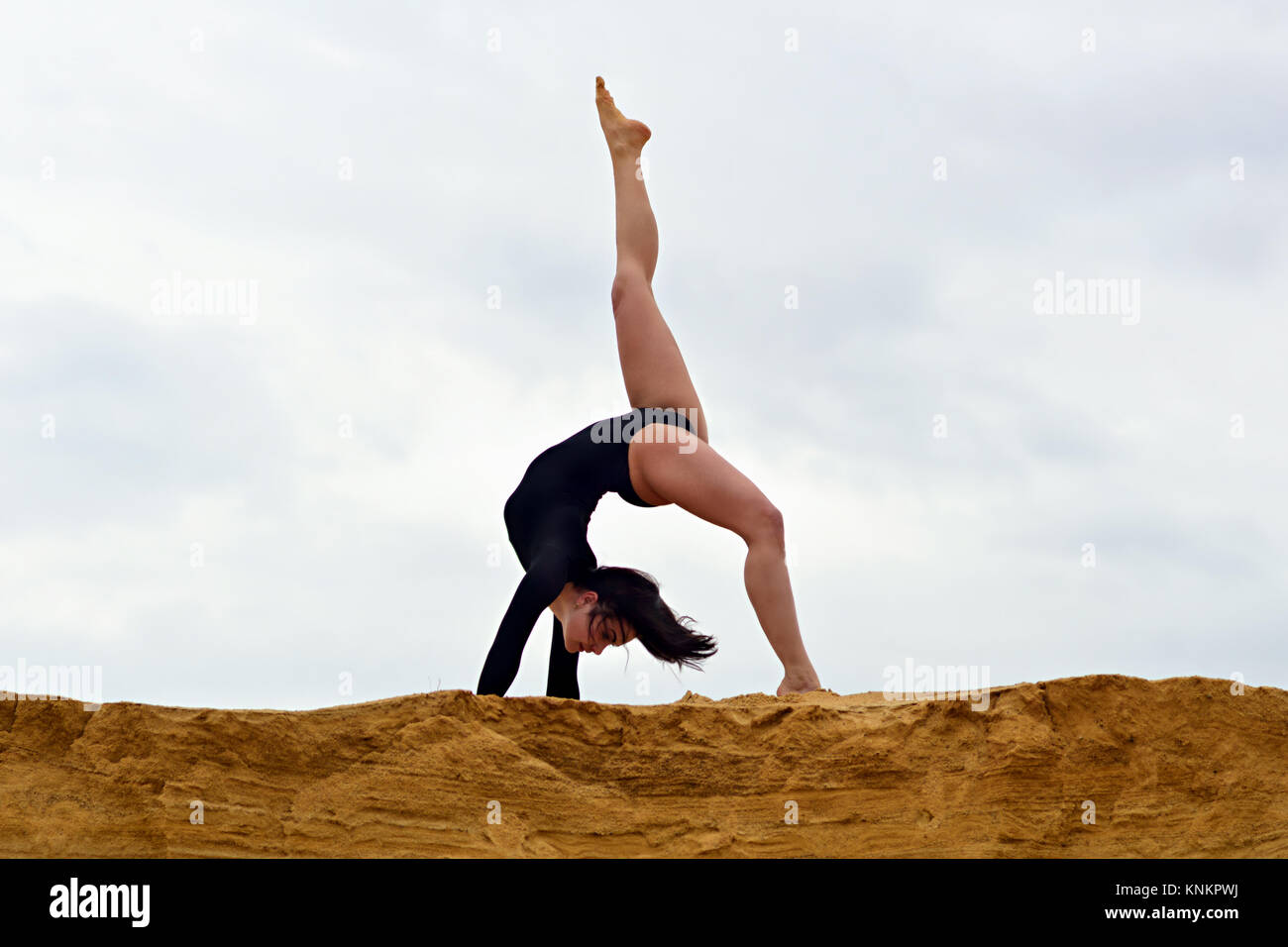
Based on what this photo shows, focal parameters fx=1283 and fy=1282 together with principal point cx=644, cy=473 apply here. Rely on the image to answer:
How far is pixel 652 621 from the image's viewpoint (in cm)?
478

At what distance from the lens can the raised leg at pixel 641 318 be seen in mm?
5203

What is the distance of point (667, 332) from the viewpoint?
17.3 ft

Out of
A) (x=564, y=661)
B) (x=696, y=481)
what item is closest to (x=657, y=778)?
(x=564, y=661)

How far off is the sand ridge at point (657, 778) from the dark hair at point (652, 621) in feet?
1.83

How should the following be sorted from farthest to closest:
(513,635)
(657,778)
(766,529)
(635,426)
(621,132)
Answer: (621,132), (635,426), (766,529), (513,635), (657,778)

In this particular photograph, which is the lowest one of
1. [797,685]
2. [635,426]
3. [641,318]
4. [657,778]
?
[657,778]

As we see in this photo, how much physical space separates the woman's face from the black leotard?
11 centimetres

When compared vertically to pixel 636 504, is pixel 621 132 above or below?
above

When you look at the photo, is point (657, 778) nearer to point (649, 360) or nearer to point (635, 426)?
point (635, 426)

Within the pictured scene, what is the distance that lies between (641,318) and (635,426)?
19.1 inches

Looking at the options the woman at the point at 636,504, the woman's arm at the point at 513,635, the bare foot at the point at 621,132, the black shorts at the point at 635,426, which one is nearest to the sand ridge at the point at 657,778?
the woman's arm at the point at 513,635

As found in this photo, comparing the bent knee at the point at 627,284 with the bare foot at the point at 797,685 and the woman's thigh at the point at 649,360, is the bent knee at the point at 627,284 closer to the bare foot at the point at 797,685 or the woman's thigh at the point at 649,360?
the woman's thigh at the point at 649,360

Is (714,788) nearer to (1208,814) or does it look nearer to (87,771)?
(1208,814)
